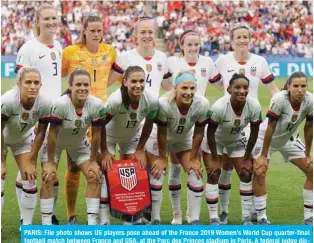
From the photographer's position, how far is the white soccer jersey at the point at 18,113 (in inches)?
283

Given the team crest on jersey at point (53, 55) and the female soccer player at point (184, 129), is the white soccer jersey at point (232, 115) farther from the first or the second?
the team crest on jersey at point (53, 55)

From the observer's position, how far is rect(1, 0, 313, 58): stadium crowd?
28.6 m

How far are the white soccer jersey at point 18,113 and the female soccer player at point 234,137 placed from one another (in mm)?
1733

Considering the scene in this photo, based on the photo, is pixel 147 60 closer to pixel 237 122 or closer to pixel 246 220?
pixel 237 122

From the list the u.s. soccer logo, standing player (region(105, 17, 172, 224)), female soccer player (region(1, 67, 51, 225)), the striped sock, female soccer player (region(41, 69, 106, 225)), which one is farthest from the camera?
standing player (region(105, 17, 172, 224))

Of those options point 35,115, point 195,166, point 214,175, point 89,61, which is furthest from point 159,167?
point 89,61

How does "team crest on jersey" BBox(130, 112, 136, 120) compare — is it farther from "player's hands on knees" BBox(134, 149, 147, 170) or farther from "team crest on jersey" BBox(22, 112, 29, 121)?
Answer: "team crest on jersey" BBox(22, 112, 29, 121)

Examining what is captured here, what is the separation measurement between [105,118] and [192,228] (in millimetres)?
1731

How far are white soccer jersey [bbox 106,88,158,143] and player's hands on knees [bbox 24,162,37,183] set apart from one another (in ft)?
3.00

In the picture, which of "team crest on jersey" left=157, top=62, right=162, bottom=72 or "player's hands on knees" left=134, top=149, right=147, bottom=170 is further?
"team crest on jersey" left=157, top=62, right=162, bottom=72

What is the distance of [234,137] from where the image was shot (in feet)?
26.2

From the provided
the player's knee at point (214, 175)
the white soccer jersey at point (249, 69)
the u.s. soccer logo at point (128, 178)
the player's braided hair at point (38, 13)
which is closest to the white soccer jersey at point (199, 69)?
the white soccer jersey at point (249, 69)

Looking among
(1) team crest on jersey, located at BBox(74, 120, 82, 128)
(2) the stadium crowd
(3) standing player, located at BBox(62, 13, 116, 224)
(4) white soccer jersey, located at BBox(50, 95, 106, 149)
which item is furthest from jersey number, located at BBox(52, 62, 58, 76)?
(2) the stadium crowd

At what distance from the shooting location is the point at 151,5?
3064 centimetres
